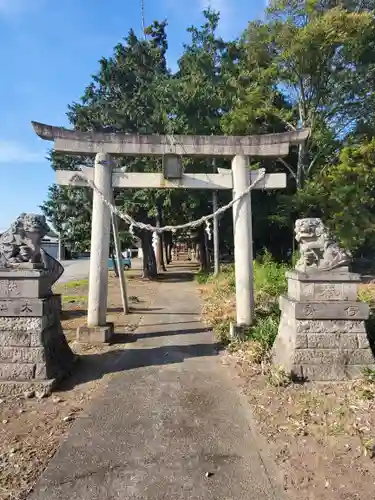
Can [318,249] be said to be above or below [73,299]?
above

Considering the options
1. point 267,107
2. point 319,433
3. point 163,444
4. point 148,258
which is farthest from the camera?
point 148,258

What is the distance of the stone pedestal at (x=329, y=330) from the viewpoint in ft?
14.5

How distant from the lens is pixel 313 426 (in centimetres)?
341

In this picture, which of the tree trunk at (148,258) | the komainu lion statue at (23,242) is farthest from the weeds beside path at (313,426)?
the tree trunk at (148,258)

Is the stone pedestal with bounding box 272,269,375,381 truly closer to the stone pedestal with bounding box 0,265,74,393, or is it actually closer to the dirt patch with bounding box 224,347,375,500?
the dirt patch with bounding box 224,347,375,500

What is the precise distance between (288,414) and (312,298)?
4.82 feet

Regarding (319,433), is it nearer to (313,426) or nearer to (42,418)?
(313,426)

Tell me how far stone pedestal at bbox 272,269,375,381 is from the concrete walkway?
0.97 metres

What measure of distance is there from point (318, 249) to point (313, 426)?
7.04 ft

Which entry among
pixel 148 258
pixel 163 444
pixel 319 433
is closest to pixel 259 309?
pixel 319 433

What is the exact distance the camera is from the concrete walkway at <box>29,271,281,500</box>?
2.55 metres

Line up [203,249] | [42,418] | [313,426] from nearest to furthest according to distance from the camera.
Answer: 1. [313,426]
2. [42,418]
3. [203,249]

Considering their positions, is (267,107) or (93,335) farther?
(267,107)

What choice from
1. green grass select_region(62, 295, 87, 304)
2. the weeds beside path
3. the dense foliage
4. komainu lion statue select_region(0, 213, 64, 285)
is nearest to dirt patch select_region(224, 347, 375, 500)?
the weeds beside path
